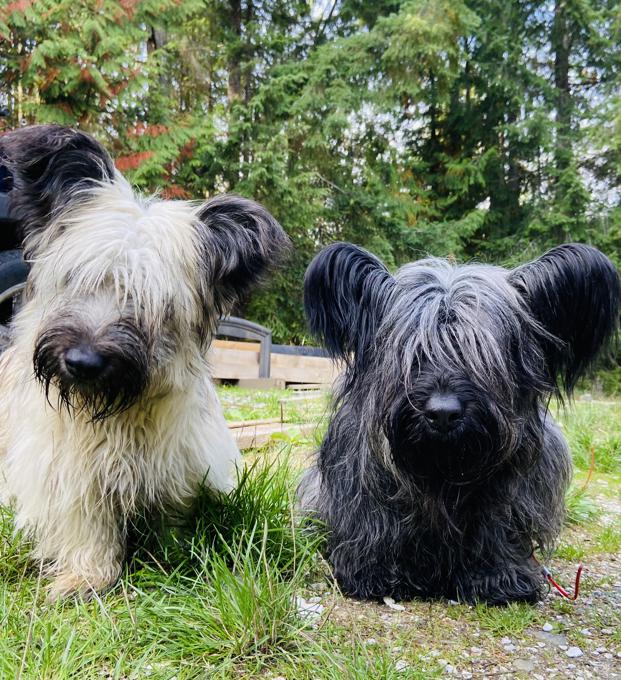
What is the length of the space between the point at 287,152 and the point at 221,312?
9898 millimetres

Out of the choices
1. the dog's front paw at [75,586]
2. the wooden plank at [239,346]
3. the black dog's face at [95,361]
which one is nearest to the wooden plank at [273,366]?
the wooden plank at [239,346]

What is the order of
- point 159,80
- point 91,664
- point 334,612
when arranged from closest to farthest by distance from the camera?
point 91,664 < point 334,612 < point 159,80

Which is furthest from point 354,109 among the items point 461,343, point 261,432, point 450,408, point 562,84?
point 450,408

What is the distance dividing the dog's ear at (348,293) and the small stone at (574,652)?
1217 mm

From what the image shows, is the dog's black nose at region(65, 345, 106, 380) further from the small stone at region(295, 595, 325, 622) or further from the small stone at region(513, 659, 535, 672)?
the small stone at region(513, 659, 535, 672)

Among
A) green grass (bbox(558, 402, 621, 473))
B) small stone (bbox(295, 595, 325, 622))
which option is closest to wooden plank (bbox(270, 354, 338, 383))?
green grass (bbox(558, 402, 621, 473))

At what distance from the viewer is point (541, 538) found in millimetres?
2684

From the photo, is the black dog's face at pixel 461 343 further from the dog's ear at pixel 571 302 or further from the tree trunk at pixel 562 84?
the tree trunk at pixel 562 84

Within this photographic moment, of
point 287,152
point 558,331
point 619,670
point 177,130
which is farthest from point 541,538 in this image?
point 287,152

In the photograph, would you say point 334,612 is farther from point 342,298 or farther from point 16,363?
point 16,363

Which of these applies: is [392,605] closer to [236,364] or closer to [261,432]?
[261,432]

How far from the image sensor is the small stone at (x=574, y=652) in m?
2.09

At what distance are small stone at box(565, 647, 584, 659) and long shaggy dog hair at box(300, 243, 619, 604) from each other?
0.34 metres

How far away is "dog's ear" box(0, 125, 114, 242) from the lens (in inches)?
91.7
